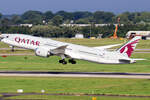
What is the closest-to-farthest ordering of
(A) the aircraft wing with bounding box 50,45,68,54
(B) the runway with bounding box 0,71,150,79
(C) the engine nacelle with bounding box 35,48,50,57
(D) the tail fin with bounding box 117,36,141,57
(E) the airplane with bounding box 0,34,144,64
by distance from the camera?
(B) the runway with bounding box 0,71,150,79
(D) the tail fin with bounding box 117,36,141,57
(E) the airplane with bounding box 0,34,144,64
(C) the engine nacelle with bounding box 35,48,50,57
(A) the aircraft wing with bounding box 50,45,68,54

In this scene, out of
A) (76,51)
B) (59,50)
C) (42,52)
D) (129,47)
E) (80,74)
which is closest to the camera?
(129,47)

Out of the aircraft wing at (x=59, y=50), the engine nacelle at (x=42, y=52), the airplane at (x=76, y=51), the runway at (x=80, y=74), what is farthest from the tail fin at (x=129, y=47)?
the engine nacelle at (x=42, y=52)

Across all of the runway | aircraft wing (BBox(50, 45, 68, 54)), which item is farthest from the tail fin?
aircraft wing (BBox(50, 45, 68, 54))

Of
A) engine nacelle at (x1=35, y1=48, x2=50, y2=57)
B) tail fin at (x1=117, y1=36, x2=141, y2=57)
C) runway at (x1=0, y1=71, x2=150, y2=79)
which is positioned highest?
tail fin at (x1=117, y1=36, x2=141, y2=57)

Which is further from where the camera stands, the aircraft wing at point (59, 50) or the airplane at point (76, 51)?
the aircraft wing at point (59, 50)

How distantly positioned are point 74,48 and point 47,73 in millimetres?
6531

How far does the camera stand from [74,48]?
66.1 metres

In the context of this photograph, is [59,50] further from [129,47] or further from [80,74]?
[129,47]

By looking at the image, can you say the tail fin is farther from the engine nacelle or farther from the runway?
the engine nacelle

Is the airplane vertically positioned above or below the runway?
above

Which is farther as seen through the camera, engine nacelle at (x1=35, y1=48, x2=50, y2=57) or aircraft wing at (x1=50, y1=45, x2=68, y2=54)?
aircraft wing at (x1=50, y1=45, x2=68, y2=54)

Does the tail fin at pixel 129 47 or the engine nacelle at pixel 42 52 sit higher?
the tail fin at pixel 129 47

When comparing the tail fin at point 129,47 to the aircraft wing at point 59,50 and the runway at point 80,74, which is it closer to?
the runway at point 80,74

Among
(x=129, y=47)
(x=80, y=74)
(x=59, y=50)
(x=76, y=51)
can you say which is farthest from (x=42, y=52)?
(x=129, y=47)
